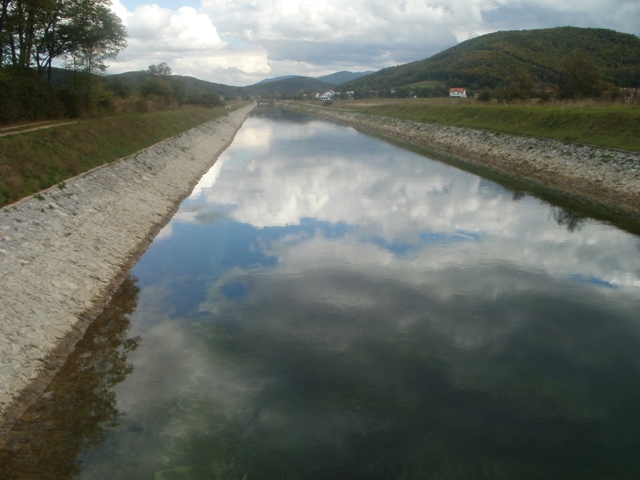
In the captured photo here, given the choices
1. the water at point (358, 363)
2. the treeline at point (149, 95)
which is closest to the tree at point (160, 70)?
the treeline at point (149, 95)

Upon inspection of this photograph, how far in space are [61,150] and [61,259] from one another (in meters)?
8.59

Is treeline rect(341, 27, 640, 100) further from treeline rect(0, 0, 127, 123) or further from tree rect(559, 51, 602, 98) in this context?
treeline rect(0, 0, 127, 123)

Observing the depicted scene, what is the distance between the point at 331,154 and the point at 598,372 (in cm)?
3282

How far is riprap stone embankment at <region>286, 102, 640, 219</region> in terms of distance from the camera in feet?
72.9

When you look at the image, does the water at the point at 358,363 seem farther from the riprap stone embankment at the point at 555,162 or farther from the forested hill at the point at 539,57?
the forested hill at the point at 539,57

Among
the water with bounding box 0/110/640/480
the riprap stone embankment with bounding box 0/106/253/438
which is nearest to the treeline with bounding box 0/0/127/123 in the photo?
the riprap stone embankment with bounding box 0/106/253/438

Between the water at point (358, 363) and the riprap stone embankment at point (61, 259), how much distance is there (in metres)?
0.46

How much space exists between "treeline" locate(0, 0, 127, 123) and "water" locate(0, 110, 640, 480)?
1388 centimetres

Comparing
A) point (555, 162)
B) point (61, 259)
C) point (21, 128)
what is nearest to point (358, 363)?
point (61, 259)

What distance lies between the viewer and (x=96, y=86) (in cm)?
3306

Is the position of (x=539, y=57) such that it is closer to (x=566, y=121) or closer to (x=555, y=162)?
(x=566, y=121)

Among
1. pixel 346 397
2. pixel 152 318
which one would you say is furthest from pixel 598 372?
pixel 152 318

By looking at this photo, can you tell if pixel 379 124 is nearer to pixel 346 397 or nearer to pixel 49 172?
pixel 49 172

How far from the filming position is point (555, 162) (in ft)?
91.6
